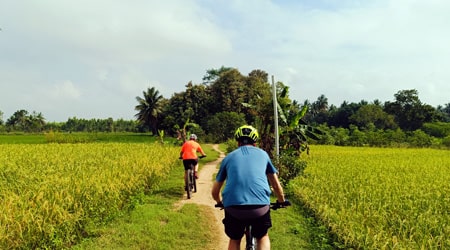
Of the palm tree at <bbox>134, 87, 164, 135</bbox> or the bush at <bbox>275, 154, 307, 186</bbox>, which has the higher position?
the palm tree at <bbox>134, 87, 164, 135</bbox>

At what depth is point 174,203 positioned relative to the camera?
10.2 meters

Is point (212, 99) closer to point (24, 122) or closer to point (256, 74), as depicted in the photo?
point (256, 74)

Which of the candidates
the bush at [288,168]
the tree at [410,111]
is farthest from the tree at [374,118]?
the bush at [288,168]

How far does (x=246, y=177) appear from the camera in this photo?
378cm

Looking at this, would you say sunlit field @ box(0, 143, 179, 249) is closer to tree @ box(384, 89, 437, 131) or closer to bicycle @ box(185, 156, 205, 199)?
bicycle @ box(185, 156, 205, 199)

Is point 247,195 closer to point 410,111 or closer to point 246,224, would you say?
point 246,224

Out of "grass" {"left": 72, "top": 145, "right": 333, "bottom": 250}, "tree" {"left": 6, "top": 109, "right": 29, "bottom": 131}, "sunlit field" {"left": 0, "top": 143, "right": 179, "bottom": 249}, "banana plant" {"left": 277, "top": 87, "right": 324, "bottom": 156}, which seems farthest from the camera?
"tree" {"left": 6, "top": 109, "right": 29, "bottom": 131}

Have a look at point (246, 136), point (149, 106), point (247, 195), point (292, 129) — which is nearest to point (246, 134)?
point (246, 136)

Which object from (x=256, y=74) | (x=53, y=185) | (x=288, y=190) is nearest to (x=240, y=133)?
(x=53, y=185)

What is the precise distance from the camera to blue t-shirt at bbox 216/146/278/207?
12.2 feet

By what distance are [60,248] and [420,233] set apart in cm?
648

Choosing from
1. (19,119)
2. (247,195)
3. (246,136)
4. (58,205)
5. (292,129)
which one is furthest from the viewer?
(19,119)

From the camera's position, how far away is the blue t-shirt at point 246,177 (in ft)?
12.2

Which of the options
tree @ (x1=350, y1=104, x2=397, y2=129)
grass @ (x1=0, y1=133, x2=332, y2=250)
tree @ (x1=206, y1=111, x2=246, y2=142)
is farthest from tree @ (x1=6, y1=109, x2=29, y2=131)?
grass @ (x1=0, y1=133, x2=332, y2=250)
